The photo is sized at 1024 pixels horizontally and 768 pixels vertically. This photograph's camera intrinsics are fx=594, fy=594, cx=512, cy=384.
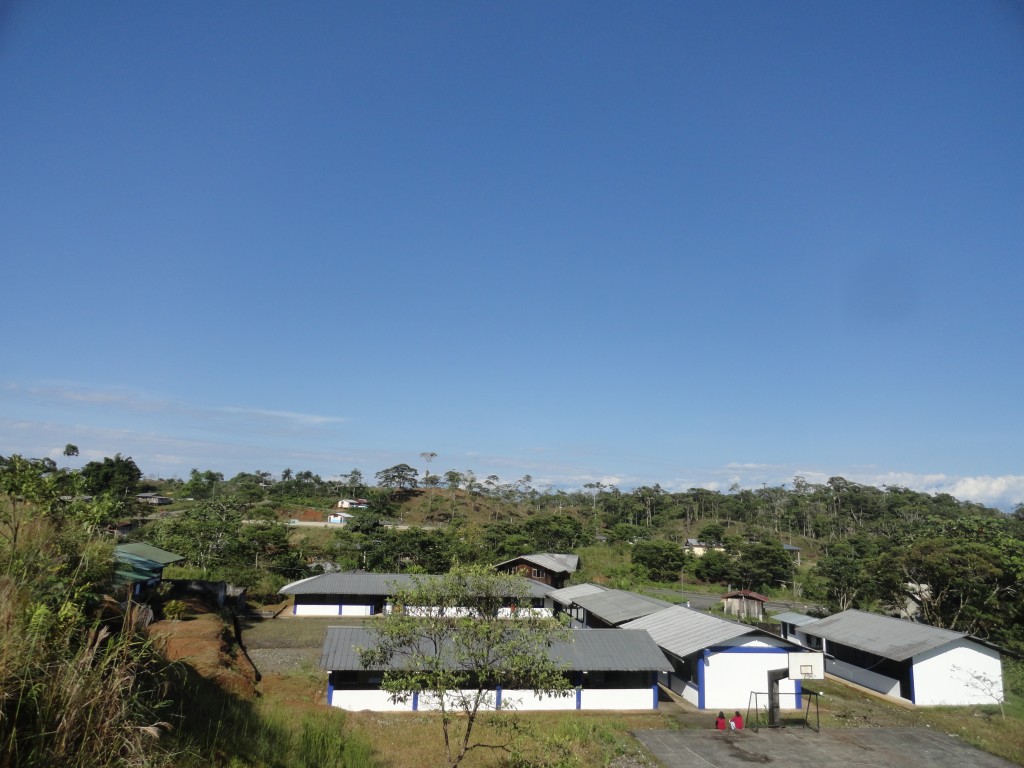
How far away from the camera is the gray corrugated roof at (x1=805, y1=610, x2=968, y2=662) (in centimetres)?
2977

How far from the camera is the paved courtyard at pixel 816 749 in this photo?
2056 centimetres

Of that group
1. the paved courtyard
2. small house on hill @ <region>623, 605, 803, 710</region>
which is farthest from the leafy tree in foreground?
small house on hill @ <region>623, 605, 803, 710</region>

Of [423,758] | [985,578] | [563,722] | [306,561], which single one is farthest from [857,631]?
[306,561]

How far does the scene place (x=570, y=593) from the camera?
46688 mm

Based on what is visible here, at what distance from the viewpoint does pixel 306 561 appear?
59.5 meters

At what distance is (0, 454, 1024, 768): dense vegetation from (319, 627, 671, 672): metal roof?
8.83 metres

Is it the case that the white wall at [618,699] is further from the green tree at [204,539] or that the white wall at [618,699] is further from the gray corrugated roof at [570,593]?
the green tree at [204,539]

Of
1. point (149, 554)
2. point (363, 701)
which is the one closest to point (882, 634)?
point (363, 701)

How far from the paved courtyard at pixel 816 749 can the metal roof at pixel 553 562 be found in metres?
32.1

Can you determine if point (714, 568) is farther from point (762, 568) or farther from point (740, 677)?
point (740, 677)

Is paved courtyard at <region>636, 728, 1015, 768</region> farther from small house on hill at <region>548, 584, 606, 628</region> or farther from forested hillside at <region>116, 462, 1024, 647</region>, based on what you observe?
small house on hill at <region>548, 584, 606, 628</region>

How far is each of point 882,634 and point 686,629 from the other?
11.4 meters

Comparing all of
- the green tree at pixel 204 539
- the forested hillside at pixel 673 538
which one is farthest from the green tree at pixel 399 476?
the green tree at pixel 204 539

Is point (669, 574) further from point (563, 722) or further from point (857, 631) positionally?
point (563, 722)
